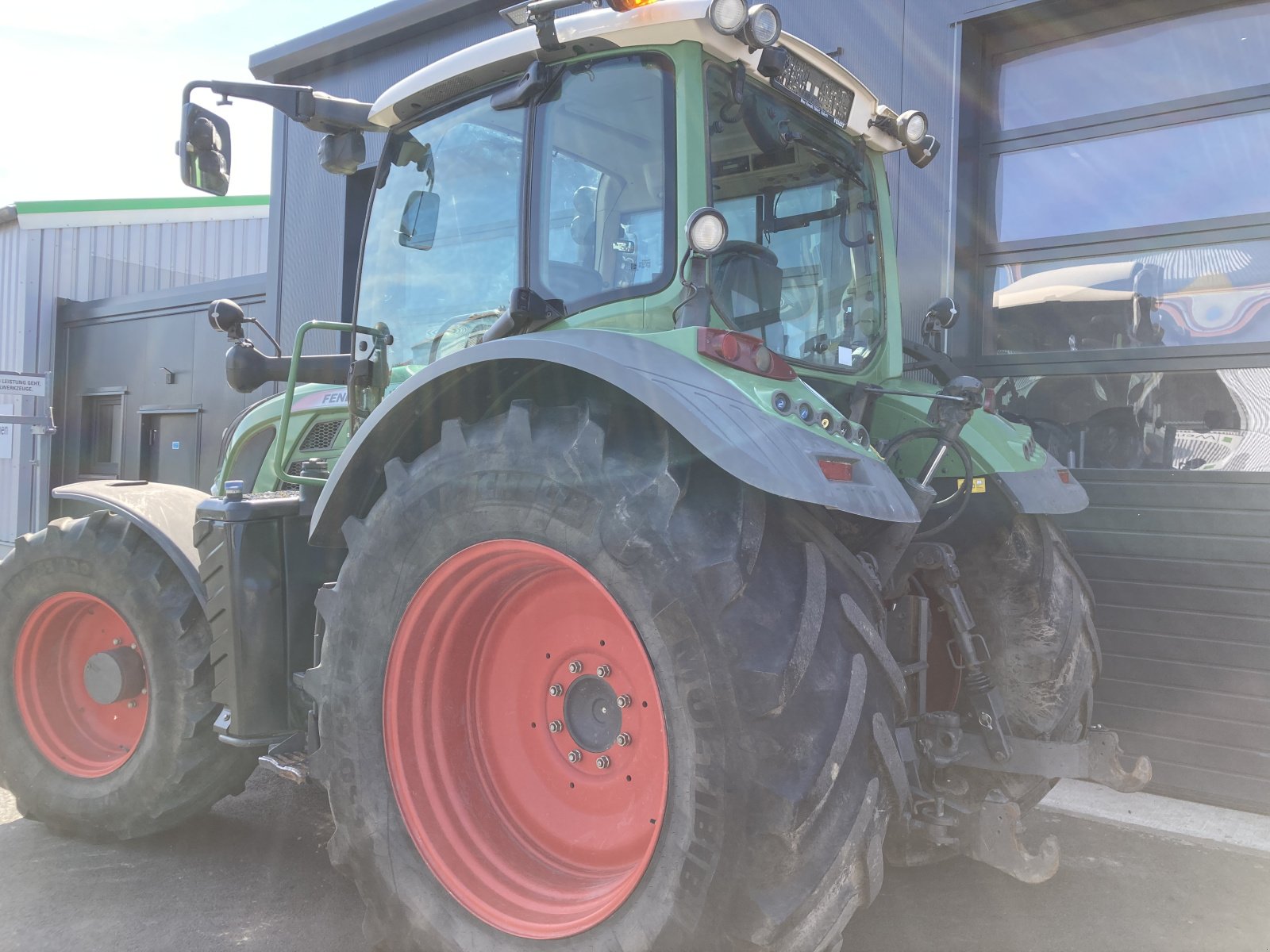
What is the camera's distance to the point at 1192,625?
13.7ft

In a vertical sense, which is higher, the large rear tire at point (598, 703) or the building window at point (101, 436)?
the building window at point (101, 436)

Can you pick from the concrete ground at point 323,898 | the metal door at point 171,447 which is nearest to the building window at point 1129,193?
the concrete ground at point 323,898

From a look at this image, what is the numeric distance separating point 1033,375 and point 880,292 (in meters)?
1.90

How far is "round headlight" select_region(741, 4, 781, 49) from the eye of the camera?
2.29 metres

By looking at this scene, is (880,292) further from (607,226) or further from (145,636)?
(145,636)

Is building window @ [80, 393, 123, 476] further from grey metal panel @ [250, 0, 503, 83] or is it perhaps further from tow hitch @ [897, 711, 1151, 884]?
tow hitch @ [897, 711, 1151, 884]

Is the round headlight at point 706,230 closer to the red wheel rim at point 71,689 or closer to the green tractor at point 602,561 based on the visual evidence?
the green tractor at point 602,561

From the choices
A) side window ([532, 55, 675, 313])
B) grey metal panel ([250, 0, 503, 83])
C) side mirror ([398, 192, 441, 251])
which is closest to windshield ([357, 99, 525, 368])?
side mirror ([398, 192, 441, 251])

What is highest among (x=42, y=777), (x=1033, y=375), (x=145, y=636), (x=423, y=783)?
(x=1033, y=375)

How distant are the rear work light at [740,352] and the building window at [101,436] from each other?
36.2ft

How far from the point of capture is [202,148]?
3.02 meters

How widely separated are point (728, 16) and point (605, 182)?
20.3 inches

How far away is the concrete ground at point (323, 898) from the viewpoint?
8.72 feet

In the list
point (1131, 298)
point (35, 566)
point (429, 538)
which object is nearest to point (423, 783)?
point (429, 538)
